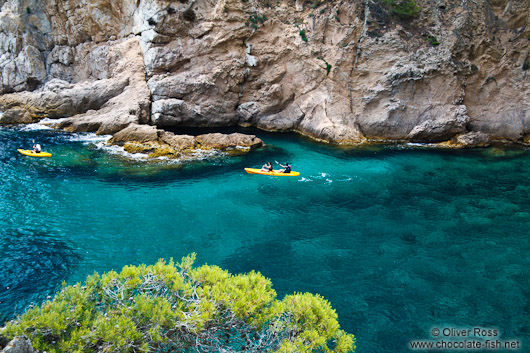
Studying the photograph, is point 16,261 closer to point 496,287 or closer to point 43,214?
point 43,214

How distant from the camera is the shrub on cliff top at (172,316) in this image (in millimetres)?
6664

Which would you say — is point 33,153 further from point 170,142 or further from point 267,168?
point 267,168

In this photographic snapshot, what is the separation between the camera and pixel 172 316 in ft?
24.2

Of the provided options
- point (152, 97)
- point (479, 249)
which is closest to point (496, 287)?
point (479, 249)

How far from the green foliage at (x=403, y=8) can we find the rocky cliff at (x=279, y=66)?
118 mm

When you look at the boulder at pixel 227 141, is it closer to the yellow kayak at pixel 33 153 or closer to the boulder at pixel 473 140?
the yellow kayak at pixel 33 153

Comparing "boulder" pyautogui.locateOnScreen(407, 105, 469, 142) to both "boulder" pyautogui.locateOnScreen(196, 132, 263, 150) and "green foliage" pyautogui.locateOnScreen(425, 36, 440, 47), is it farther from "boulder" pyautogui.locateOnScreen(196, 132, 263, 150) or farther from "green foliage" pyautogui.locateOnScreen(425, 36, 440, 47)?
"boulder" pyautogui.locateOnScreen(196, 132, 263, 150)

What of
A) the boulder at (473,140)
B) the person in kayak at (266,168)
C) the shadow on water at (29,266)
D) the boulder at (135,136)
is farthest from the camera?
the boulder at (473,140)

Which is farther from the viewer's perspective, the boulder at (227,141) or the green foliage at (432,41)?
the green foliage at (432,41)

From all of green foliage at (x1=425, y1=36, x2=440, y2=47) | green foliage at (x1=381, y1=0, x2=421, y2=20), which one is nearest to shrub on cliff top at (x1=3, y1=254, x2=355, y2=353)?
green foliage at (x1=425, y1=36, x2=440, y2=47)

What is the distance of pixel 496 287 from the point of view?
14766 millimetres

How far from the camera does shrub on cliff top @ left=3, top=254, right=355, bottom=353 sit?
6.66 m

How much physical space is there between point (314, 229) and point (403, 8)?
91.3ft

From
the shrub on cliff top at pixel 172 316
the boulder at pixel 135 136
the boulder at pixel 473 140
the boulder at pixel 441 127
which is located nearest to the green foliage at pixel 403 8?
the boulder at pixel 441 127
